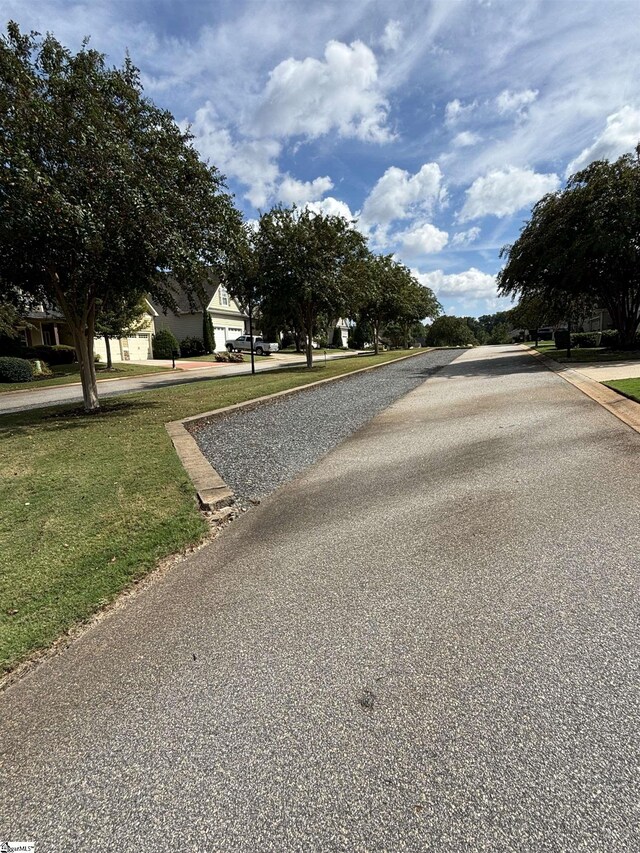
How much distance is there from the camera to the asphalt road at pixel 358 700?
4.99ft

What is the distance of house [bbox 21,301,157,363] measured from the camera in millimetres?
28586

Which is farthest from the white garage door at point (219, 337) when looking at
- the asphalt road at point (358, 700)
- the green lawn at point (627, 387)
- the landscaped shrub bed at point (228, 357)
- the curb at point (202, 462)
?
the asphalt road at point (358, 700)

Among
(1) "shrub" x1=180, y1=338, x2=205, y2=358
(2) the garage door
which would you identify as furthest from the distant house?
(2) the garage door

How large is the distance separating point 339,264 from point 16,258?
14401 millimetres

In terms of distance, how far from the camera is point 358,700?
201 cm

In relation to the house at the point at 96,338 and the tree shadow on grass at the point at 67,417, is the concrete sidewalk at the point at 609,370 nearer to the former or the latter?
the tree shadow on grass at the point at 67,417

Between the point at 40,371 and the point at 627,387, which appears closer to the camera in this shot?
the point at 627,387

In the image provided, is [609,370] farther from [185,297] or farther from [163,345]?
[163,345]

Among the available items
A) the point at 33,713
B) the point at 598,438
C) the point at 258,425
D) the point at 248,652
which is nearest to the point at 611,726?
the point at 248,652

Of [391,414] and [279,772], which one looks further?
[391,414]

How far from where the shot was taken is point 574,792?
1.55 metres

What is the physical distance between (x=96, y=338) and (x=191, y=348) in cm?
1161

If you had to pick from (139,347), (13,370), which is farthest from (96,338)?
(139,347)

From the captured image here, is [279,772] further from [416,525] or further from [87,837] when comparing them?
[416,525]
